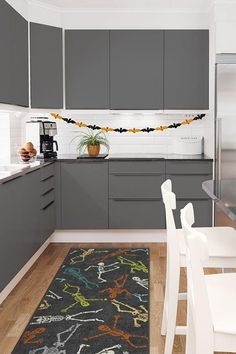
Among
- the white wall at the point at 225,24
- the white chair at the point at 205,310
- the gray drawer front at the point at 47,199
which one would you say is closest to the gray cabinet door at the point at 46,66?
the gray drawer front at the point at 47,199

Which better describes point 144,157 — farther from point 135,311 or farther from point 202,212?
point 135,311

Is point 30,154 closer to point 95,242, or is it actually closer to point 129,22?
point 95,242

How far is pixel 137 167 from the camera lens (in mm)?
5707

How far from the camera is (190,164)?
566 cm

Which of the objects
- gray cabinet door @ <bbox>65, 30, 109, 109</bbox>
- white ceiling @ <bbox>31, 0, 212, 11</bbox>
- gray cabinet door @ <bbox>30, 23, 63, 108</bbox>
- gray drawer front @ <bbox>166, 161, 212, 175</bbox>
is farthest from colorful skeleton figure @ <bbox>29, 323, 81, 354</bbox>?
white ceiling @ <bbox>31, 0, 212, 11</bbox>

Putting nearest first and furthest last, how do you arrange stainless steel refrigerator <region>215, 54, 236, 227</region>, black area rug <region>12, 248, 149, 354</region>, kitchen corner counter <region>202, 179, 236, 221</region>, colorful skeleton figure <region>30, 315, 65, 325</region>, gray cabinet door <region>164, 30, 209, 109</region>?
kitchen corner counter <region>202, 179, 236, 221</region>
black area rug <region>12, 248, 149, 354</region>
colorful skeleton figure <region>30, 315, 65, 325</region>
stainless steel refrigerator <region>215, 54, 236, 227</region>
gray cabinet door <region>164, 30, 209, 109</region>

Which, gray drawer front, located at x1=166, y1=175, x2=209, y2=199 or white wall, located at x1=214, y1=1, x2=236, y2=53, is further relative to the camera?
gray drawer front, located at x1=166, y1=175, x2=209, y2=199

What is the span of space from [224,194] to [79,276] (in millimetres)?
2130

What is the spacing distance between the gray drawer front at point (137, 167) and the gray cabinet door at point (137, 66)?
68 centimetres

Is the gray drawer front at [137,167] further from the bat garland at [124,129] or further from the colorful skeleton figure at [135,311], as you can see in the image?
the colorful skeleton figure at [135,311]

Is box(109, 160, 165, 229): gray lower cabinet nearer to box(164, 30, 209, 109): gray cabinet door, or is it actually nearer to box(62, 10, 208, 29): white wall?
box(164, 30, 209, 109): gray cabinet door

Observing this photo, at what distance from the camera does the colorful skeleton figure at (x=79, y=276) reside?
428cm

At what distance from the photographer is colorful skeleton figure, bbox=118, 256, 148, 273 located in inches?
186

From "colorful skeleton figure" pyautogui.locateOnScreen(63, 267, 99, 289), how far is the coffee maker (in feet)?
4.86
